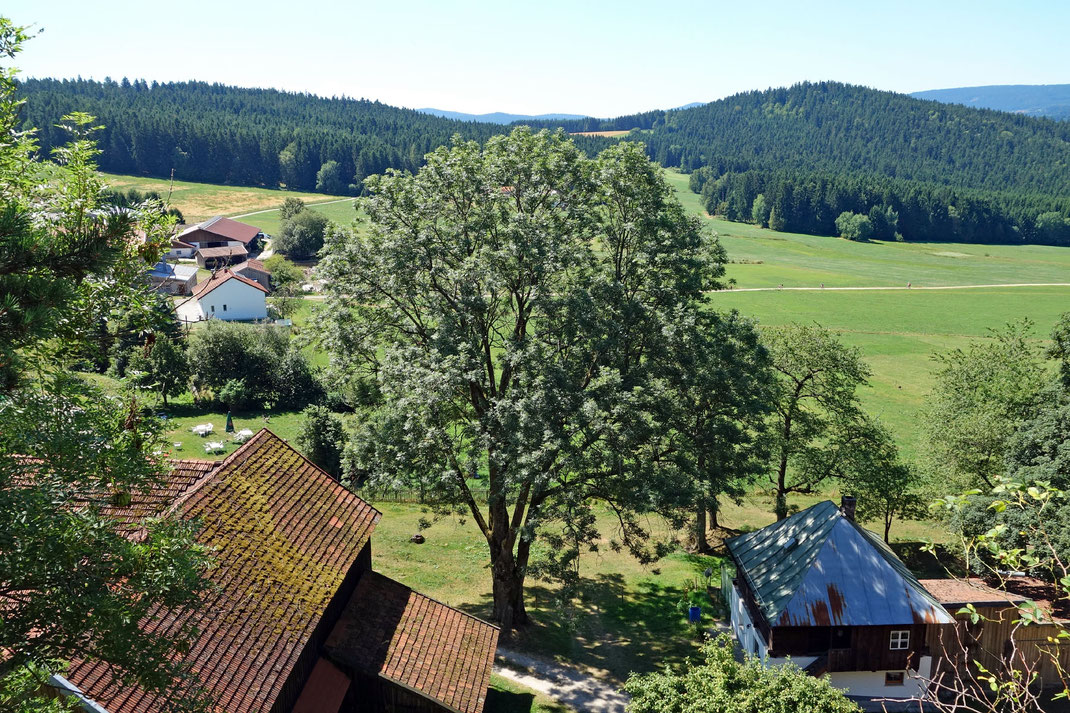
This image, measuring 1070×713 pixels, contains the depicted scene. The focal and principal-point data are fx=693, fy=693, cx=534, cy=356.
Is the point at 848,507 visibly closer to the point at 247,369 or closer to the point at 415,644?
the point at 415,644

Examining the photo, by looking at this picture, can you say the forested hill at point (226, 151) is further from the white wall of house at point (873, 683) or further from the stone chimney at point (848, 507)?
the white wall of house at point (873, 683)

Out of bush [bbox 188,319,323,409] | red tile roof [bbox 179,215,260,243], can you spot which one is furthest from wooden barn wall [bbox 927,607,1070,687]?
red tile roof [bbox 179,215,260,243]

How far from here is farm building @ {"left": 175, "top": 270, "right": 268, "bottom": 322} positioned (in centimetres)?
6669

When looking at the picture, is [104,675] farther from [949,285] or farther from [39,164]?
[949,285]

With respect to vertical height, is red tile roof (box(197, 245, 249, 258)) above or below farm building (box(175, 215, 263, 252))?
below

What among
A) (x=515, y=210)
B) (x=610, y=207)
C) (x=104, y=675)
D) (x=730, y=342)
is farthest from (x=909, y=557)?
(x=104, y=675)

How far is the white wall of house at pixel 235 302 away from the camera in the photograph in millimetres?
67000

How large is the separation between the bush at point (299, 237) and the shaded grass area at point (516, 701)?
278 ft

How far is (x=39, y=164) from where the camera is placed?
8.50m

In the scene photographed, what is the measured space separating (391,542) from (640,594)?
1053 cm

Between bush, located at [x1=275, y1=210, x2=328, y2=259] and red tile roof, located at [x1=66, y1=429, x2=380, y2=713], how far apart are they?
8325cm

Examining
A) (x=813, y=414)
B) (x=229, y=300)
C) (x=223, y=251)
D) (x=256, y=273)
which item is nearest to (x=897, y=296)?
(x=813, y=414)

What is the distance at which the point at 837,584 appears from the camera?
21234 mm

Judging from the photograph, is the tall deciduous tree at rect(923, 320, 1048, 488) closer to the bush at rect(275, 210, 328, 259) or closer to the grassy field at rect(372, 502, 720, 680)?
the grassy field at rect(372, 502, 720, 680)
